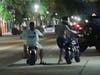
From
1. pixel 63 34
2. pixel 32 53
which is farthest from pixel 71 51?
pixel 32 53

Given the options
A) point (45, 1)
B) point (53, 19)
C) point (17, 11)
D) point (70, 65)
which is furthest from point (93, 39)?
point (53, 19)

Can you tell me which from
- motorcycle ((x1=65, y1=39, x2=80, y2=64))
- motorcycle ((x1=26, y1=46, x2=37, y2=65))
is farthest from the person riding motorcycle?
motorcycle ((x1=26, y1=46, x2=37, y2=65))

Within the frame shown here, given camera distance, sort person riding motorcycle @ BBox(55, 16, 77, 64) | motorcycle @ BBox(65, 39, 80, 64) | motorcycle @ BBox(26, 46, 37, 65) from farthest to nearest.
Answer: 1. person riding motorcycle @ BBox(55, 16, 77, 64)
2. motorcycle @ BBox(65, 39, 80, 64)
3. motorcycle @ BBox(26, 46, 37, 65)

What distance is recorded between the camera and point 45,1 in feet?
297

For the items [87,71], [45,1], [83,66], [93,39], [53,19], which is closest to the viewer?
[87,71]

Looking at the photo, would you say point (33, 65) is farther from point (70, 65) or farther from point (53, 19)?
point (53, 19)

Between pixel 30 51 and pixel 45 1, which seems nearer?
pixel 30 51

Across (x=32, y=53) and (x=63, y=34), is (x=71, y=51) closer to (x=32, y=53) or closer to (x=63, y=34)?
(x=63, y=34)

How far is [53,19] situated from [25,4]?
3740 centimetres

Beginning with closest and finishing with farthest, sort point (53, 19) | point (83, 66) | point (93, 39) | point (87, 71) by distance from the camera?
1. point (87, 71)
2. point (83, 66)
3. point (93, 39)
4. point (53, 19)

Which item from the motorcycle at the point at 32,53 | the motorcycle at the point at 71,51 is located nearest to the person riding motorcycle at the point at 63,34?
the motorcycle at the point at 71,51

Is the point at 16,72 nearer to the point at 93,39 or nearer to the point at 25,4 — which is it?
the point at 93,39

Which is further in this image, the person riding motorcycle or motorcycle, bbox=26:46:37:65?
the person riding motorcycle

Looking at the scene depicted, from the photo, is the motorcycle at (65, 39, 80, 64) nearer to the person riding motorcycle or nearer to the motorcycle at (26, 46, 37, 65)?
the person riding motorcycle
